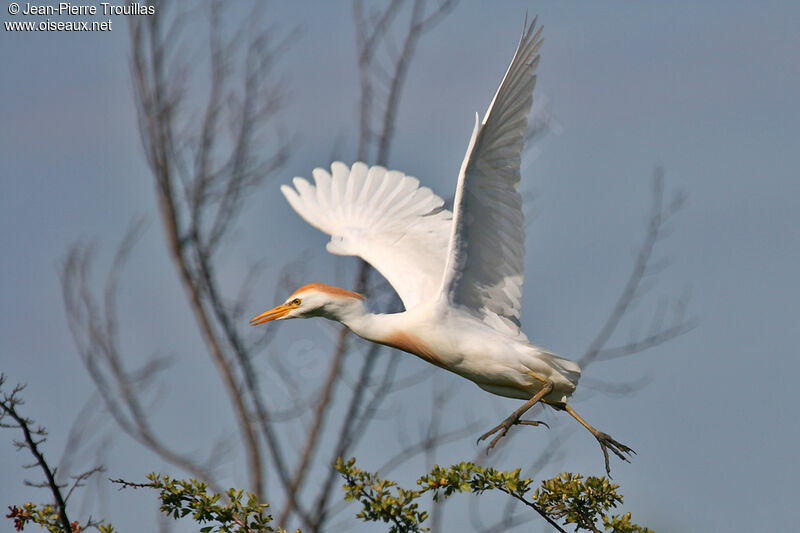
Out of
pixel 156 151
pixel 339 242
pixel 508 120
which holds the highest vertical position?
pixel 156 151

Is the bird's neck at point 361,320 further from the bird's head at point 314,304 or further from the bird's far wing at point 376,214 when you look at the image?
the bird's far wing at point 376,214

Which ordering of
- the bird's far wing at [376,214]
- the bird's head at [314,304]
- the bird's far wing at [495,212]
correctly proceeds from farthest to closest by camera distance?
the bird's far wing at [376,214]
the bird's head at [314,304]
the bird's far wing at [495,212]

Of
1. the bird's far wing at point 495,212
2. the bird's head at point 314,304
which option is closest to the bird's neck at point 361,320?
the bird's head at point 314,304

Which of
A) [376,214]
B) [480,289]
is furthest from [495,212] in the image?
[376,214]

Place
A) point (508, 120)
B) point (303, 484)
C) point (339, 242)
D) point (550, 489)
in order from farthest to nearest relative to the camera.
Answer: point (303, 484) < point (339, 242) < point (508, 120) < point (550, 489)

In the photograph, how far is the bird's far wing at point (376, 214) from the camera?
8133mm

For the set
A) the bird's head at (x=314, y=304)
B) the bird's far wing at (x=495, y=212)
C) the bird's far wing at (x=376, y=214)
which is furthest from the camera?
the bird's far wing at (x=376, y=214)

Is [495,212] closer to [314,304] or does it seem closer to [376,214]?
[314,304]

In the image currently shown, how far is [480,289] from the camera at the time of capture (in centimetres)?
693

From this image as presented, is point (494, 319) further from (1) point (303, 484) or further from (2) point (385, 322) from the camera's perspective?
(1) point (303, 484)

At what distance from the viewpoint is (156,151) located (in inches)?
458

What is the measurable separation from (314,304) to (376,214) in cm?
142

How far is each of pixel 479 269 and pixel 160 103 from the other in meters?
5.98

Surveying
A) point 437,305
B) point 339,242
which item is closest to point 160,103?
point 339,242
